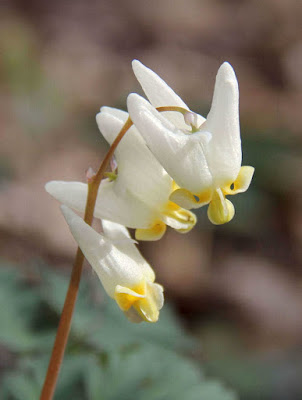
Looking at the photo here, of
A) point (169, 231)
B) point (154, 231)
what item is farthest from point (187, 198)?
point (169, 231)

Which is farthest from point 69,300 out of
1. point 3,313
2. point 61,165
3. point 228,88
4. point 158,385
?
point 61,165

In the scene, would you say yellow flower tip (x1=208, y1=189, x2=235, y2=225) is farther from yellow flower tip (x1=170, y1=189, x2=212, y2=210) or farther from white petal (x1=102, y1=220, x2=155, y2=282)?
white petal (x1=102, y1=220, x2=155, y2=282)

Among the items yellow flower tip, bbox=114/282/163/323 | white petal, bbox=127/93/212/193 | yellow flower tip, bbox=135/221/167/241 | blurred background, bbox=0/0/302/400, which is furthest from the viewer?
blurred background, bbox=0/0/302/400

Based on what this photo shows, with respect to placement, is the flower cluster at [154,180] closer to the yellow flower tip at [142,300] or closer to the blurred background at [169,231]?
the yellow flower tip at [142,300]

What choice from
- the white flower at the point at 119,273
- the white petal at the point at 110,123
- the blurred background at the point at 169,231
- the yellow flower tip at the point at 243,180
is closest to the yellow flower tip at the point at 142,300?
the white flower at the point at 119,273

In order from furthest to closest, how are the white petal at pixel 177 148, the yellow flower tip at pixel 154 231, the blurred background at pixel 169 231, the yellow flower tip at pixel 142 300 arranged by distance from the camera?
the blurred background at pixel 169 231 < the yellow flower tip at pixel 154 231 < the yellow flower tip at pixel 142 300 < the white petal at pixel 177 148

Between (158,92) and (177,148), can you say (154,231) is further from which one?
(158,92)

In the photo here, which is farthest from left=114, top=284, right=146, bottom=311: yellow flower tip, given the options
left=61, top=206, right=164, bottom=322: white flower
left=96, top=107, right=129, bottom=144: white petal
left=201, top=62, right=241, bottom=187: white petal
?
left=96, top=107, right=129, bottom=144: white petal
